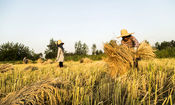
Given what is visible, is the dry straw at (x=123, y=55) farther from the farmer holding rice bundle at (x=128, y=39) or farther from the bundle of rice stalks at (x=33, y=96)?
the bundle of rice stalks at (x=33, y=96)

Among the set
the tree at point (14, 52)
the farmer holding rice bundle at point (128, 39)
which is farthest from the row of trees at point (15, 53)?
the farmer holding rice bundle at point (128, 39)

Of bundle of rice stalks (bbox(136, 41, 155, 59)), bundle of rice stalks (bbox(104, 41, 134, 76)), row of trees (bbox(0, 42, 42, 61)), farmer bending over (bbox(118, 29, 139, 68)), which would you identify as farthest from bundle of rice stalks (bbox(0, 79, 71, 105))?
row of trees (bbox(0, 42, 42, 61))

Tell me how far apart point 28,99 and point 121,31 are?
10.6 ft

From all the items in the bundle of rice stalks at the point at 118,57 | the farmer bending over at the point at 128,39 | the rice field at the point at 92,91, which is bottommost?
the rice field at the point at 92,91

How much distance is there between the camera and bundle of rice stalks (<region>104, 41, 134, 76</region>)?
270 centimetres

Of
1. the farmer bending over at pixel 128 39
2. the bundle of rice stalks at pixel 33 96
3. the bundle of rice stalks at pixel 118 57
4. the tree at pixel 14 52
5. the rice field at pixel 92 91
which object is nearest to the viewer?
the bundle of rice stalks at pixel 33 96

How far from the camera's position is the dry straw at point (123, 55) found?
2.70 metres

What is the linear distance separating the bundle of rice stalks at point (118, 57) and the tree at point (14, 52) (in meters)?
38.1

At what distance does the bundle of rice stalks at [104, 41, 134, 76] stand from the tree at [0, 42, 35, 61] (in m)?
38.1

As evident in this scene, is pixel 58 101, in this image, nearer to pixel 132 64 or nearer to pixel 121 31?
pixel 132 64

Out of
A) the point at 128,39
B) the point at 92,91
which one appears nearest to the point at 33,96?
the point at 92,91

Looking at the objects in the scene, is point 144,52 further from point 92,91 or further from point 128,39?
point 92,91

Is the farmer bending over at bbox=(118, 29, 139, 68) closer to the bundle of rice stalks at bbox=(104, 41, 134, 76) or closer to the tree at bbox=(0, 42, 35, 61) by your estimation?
the bundle of rice stalks at bbox=(104, 41, 134, 76)

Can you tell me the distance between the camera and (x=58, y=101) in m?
1.31
